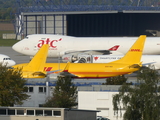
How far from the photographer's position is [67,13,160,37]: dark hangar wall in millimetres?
138000

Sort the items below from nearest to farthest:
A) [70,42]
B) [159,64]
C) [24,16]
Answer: [159,64] → [70,42] → [24,16]

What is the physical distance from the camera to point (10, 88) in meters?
38.4

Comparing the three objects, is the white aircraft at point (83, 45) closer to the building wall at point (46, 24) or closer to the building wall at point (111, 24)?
the building wall at point (46, 24)

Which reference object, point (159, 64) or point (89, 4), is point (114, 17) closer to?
point (89, 4)

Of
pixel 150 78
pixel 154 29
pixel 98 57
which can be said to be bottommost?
pixel 150 78

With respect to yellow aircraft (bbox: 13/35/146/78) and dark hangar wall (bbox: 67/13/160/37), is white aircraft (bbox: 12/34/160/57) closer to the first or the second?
yellow aircraft (bbox: 13/35/146/78)

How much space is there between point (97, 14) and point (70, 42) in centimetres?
5887

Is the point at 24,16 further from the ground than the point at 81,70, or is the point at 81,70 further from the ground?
the point at 24,16

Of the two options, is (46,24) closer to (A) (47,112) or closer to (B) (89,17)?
(B) (89,17)

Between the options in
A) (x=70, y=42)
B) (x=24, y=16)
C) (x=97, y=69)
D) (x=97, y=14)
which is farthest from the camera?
(x=97, y=14)

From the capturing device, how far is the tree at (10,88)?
3741 centimetres

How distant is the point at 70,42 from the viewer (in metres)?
79.2

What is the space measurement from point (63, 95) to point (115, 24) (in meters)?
98.9

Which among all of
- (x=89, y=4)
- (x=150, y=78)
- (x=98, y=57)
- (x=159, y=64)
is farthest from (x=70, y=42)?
(x=89, y=4)
